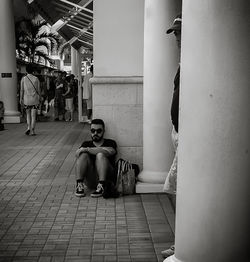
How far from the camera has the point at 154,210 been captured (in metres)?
5.42

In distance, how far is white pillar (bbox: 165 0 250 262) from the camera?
2.73 meters

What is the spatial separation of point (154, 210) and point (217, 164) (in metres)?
2.74

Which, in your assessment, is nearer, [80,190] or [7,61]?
[80,190]

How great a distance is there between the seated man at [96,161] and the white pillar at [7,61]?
11.0 metres

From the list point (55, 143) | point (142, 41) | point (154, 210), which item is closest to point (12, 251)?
point (154, 210)

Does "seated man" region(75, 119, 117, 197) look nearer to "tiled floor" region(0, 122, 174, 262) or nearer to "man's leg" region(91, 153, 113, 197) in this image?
"man's leg" region(91, 153, 113, 197)

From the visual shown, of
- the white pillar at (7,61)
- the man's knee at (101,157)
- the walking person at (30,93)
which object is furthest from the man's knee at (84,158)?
the white pillar at (7,61)

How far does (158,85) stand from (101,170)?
137 cm

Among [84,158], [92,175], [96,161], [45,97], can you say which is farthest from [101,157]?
[45,97]

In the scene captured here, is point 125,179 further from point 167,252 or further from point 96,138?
point 167,252

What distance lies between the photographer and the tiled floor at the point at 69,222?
13.4 ft

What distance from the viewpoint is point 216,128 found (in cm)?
278

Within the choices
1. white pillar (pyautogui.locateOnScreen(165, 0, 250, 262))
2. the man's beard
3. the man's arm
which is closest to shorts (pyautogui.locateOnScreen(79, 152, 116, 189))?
the man's arm

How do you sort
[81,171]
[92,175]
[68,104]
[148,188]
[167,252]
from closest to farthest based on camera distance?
[167,252], [81,171], [148,188], [92,175], [68,104]
